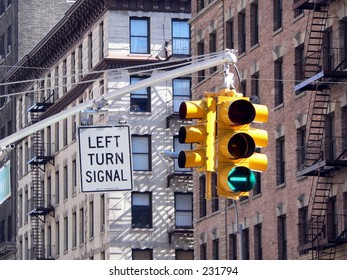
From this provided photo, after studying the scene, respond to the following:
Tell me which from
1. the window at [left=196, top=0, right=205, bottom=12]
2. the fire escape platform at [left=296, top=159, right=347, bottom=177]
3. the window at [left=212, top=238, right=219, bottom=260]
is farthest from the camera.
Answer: the window at [left=196, top=0, right=205, bottom=12]

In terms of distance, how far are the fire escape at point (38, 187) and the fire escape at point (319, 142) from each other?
43281 mm

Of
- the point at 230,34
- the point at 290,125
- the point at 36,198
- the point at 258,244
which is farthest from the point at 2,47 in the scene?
the point at 290,125

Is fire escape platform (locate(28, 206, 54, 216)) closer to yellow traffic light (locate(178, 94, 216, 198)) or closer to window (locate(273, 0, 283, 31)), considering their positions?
window (locate(273, 0, 283, 31))

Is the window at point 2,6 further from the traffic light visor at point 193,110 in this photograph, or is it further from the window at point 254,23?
the traffic light visor at point 193,110

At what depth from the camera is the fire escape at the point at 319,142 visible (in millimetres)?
51719

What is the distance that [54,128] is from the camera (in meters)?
96.1

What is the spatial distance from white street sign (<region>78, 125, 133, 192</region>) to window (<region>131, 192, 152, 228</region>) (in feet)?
178

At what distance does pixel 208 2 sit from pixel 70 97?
907 inches

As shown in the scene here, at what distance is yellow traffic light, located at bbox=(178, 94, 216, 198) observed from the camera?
1955 cm

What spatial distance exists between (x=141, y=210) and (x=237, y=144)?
6185 cm

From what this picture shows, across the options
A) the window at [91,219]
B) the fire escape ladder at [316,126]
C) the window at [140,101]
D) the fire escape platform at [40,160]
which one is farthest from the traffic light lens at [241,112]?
the fire escape platform at [40,160]

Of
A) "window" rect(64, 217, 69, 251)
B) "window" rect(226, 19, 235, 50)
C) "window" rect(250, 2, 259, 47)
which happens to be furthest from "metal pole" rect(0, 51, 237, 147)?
"window" rect(64, 217, 69, 251)

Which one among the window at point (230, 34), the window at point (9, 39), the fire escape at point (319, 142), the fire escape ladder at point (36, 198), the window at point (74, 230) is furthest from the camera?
the window at point (9, 39)
